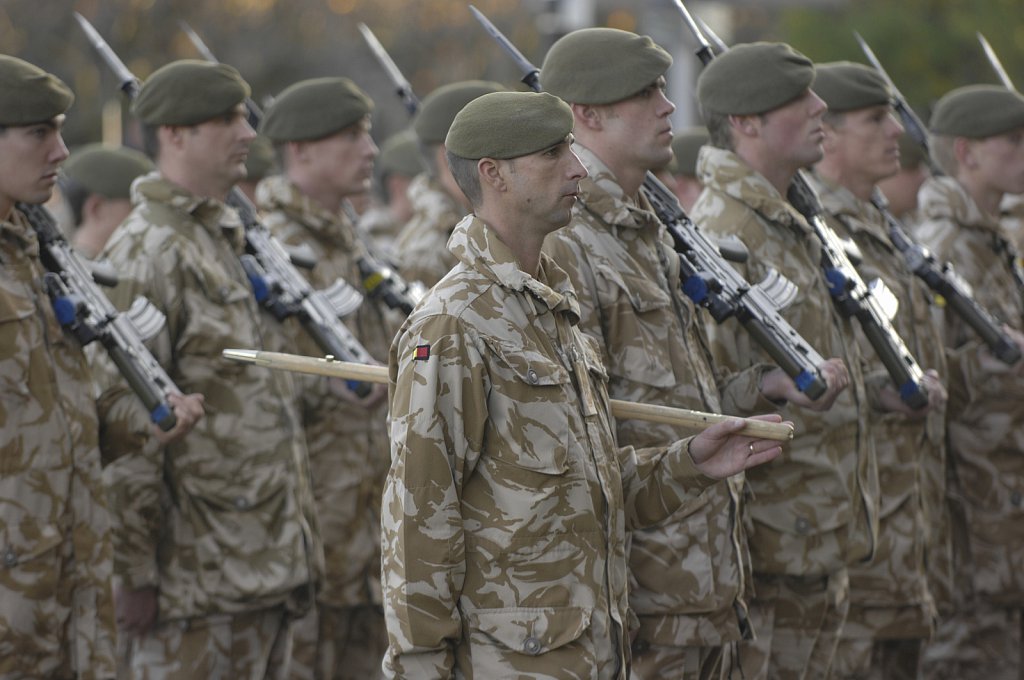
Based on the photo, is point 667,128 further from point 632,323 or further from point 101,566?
point 101,566

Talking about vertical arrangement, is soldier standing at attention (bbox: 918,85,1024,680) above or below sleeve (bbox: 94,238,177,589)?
below

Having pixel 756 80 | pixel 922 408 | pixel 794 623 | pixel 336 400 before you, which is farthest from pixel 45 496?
pixel 922 408

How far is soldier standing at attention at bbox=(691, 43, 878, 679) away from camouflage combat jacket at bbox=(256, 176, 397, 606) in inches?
71.7

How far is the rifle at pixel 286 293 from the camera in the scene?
21.1ft

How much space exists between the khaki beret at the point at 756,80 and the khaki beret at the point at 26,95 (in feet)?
7.95

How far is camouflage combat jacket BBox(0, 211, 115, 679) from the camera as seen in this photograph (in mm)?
5043

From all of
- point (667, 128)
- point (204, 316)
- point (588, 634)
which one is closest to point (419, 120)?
point (204, 316)

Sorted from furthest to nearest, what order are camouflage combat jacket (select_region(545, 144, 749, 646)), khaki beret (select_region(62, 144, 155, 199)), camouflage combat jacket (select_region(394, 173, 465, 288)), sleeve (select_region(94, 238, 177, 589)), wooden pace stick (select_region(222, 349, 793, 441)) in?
camouflage combat jacket (select_region(394, 173, 465, 288)), khaki beret (select_region(62, 144, 155, 199)), sleeve (select_region(94, 238, 177, 589)), camouflage combat jacket (select_region(545, 144, 749, 646)), wooden pace stick (select_region(222, 349, 793, 441))

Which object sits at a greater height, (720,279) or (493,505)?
(493,505)

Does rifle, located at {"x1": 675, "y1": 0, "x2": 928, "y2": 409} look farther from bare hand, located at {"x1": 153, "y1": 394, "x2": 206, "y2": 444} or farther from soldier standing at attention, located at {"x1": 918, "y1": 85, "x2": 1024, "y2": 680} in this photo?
bare hand, located at {"x1": 153, "y1": 394, "x2": 206, "y2": 444}

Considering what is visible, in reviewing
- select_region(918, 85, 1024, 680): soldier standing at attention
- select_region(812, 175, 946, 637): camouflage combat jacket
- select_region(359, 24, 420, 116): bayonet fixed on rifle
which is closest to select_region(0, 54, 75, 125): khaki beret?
select_region(359, 24, 420, 116): bayonet fixed on rifle

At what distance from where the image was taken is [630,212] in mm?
5168

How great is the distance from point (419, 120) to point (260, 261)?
2264mm

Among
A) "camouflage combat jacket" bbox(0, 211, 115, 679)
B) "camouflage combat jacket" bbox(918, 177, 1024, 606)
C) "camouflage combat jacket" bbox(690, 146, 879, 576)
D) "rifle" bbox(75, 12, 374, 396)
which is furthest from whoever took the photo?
"camouflage combat jacket" bbox(918, 177, 1024, 606)
